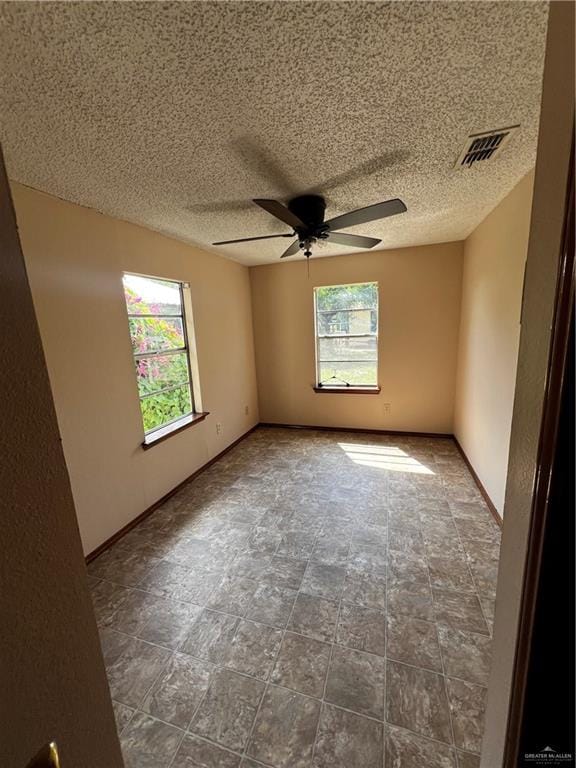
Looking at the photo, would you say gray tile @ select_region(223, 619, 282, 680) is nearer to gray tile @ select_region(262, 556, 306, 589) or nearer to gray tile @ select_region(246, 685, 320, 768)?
gray tile @ select_region(246, 685, 320, 768)

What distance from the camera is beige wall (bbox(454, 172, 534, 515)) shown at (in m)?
2.09

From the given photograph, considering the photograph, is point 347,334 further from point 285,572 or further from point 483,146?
point 285,572

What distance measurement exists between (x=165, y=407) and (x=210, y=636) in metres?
1.98

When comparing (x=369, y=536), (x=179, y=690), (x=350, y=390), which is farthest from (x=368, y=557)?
(x=350, y=390)

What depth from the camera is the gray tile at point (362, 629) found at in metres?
1.51

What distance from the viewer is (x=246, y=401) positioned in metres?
4.45

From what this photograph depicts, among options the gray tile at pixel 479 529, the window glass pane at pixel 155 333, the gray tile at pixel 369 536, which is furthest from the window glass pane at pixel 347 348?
the gray tile at pixel 369 536

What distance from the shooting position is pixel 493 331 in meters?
2.52

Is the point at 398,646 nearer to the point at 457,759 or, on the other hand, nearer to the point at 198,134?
the point at 457,759

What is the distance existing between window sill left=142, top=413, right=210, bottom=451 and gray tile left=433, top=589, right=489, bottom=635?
2346 mm

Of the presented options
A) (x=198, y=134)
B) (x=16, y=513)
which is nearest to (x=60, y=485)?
(x=16, y=513)

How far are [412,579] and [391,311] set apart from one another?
118 inches

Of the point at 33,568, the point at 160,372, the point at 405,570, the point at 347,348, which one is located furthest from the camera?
the point at 347,348

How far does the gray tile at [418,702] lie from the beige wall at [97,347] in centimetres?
203
